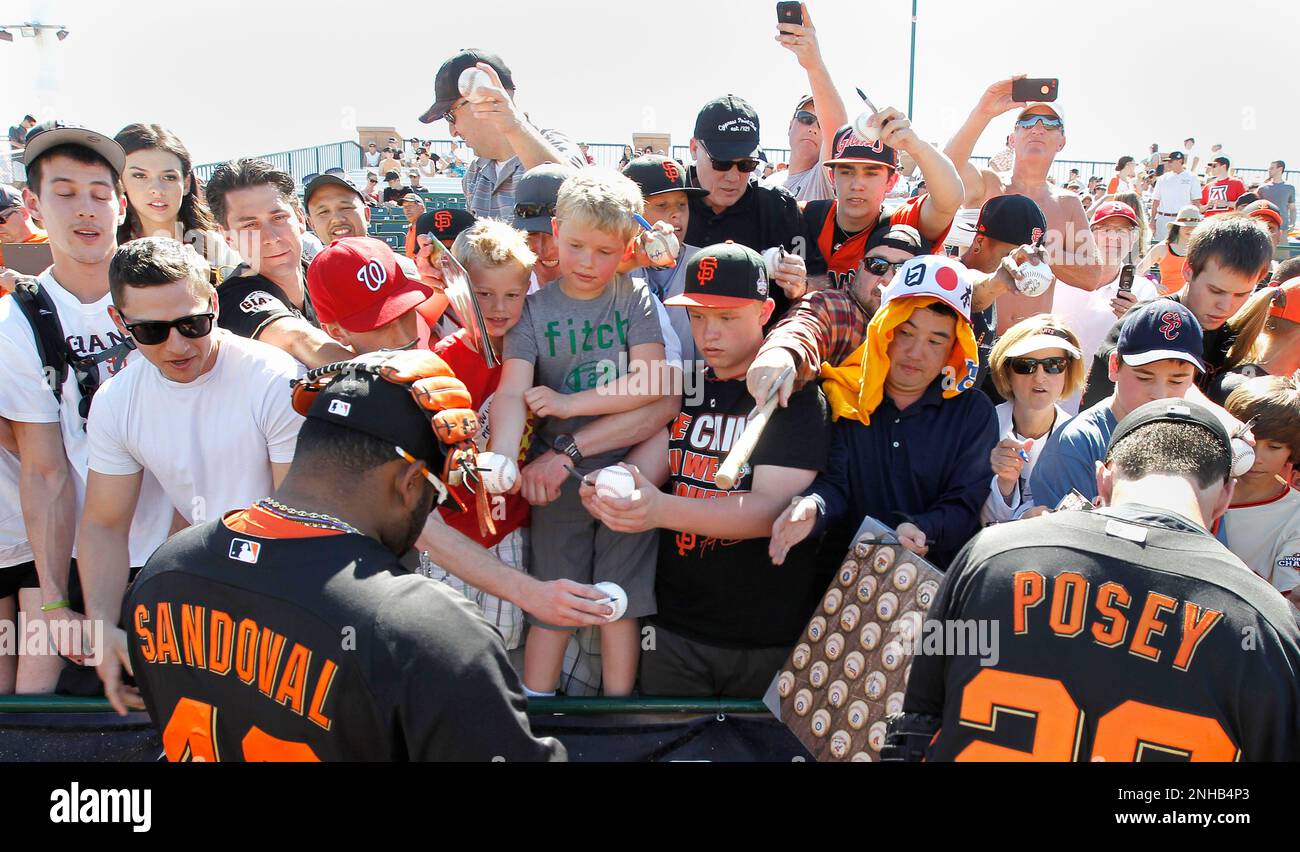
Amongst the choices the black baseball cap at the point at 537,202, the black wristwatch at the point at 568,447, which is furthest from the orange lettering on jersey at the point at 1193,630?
the black baseball cap at the point at 537,202

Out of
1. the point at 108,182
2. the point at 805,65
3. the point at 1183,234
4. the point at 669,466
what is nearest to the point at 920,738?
the point at 669,466

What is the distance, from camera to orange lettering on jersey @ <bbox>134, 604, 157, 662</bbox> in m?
1.84

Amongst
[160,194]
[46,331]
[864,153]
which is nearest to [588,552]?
[46,331]

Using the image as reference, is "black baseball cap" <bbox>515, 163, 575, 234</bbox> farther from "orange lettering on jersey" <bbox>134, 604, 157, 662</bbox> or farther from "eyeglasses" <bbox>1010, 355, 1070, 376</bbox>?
"orange lettering on jersey" <bbox>134, 604, 157, 662</bbox>

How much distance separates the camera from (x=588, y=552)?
339 cm

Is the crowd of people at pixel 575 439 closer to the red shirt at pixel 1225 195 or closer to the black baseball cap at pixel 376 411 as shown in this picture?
the black baseball cap at pixel 376 411

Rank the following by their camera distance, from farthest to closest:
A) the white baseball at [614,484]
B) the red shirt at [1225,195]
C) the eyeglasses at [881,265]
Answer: the red shirt at [1225,195], the eyeglasses at [881,265], the white baseball at [614,484]

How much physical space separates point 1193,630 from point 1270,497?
1823mm

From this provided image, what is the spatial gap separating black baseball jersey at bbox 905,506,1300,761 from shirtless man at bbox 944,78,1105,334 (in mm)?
2909

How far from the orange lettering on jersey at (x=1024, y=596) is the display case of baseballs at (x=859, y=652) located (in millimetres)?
649

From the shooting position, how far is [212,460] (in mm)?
2779

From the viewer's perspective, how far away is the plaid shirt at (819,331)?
3141mm

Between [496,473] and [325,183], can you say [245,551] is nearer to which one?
[496,473]

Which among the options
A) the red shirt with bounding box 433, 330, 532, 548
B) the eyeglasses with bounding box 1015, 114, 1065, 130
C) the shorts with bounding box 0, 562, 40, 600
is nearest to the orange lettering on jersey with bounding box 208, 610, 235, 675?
the red shirt with bounding box 433, 330, 532, 548
